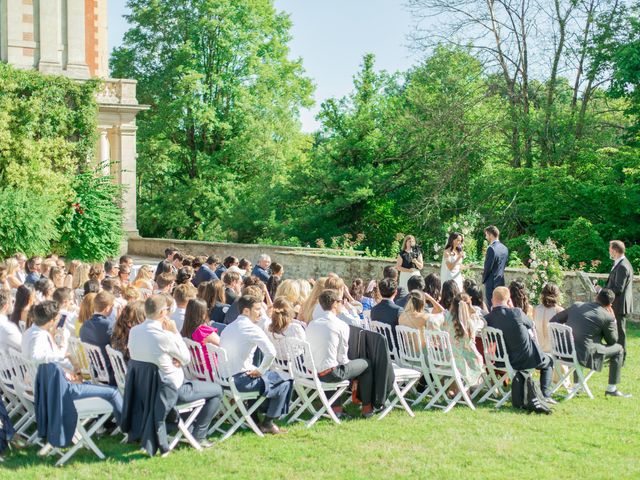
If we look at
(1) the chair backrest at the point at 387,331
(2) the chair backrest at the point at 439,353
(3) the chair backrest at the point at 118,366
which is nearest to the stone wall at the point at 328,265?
(1) the chair backrest at the point at 387,331

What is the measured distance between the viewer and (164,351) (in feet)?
24.8

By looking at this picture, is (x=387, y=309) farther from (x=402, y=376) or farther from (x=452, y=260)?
(x=452, y=260)

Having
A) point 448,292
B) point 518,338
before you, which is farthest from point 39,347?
point 518,338

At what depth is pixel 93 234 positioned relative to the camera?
2659cm

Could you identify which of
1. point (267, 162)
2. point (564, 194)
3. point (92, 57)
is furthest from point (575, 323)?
point (267, 162)

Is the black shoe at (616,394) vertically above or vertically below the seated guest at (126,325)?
below

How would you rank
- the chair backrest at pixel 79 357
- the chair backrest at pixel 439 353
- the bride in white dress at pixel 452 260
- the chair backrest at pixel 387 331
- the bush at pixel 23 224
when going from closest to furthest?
the chair backrest at pixel 79 357 < the chair backrest at pixel 439 353 < the chair backrest at pixel 387 331 < the bride in white dress at pixel 452 260 < the bush at pixel 23 224

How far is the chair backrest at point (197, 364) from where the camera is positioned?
845 centimetres

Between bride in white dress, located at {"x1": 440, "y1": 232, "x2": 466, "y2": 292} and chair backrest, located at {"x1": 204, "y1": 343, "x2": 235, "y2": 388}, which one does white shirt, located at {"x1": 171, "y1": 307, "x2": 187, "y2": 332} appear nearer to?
chair backrest, located at {"x1": 204, "y1": 343, "x2": 235, "y2": 388}

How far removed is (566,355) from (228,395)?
393 centimetres

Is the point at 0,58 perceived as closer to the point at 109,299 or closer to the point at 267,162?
the point at 267,162

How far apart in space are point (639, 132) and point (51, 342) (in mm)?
16934

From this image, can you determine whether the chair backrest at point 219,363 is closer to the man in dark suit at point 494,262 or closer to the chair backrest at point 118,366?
the chair backrest at point 118,366

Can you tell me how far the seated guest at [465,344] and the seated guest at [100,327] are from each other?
354cm
